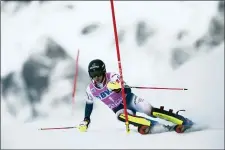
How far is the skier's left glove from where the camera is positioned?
2.75 metres

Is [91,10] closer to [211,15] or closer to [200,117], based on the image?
[211,15]

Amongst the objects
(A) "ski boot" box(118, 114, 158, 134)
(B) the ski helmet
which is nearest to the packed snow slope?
(A) "ski boot" box(118, 114, 158, 134)

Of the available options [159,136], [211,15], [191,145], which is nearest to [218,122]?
[191,145]

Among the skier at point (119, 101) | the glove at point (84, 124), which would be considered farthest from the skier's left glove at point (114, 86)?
the glove at point (84, 124)

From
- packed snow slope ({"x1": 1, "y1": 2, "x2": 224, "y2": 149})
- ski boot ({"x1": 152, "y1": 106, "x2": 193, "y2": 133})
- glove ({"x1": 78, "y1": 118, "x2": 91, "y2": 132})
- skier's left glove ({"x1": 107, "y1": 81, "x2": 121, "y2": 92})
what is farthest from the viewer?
packed snow slope ({"x1": 1, "y1": 2, "x2": 224, "y2": 149})

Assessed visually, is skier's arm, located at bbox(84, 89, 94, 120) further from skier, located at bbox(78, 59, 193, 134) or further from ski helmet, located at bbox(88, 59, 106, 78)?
ski helmet, located at bbox(88, 59, 106, 78)

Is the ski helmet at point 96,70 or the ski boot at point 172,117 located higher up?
the ski helmet at point 96,70

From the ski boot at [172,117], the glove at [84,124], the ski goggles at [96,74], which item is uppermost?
the ski goggles at [96,74]

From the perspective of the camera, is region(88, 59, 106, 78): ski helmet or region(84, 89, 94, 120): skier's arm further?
region(84, 89, 94, 120): skier's arm

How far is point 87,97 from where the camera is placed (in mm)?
2918

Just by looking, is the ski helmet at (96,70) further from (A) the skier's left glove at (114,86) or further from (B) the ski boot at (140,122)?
(B) the ski boot at (140,122)

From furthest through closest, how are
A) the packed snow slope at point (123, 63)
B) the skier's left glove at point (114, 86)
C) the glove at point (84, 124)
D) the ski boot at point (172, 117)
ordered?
the packed snow slope at point (123, 63)
the glove at point (84, 124)
the ski boot at point (172, 117)
the skier's left glove at point (114, 86)

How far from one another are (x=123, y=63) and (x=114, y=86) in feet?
2.22

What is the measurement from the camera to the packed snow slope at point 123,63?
10.6 feet
